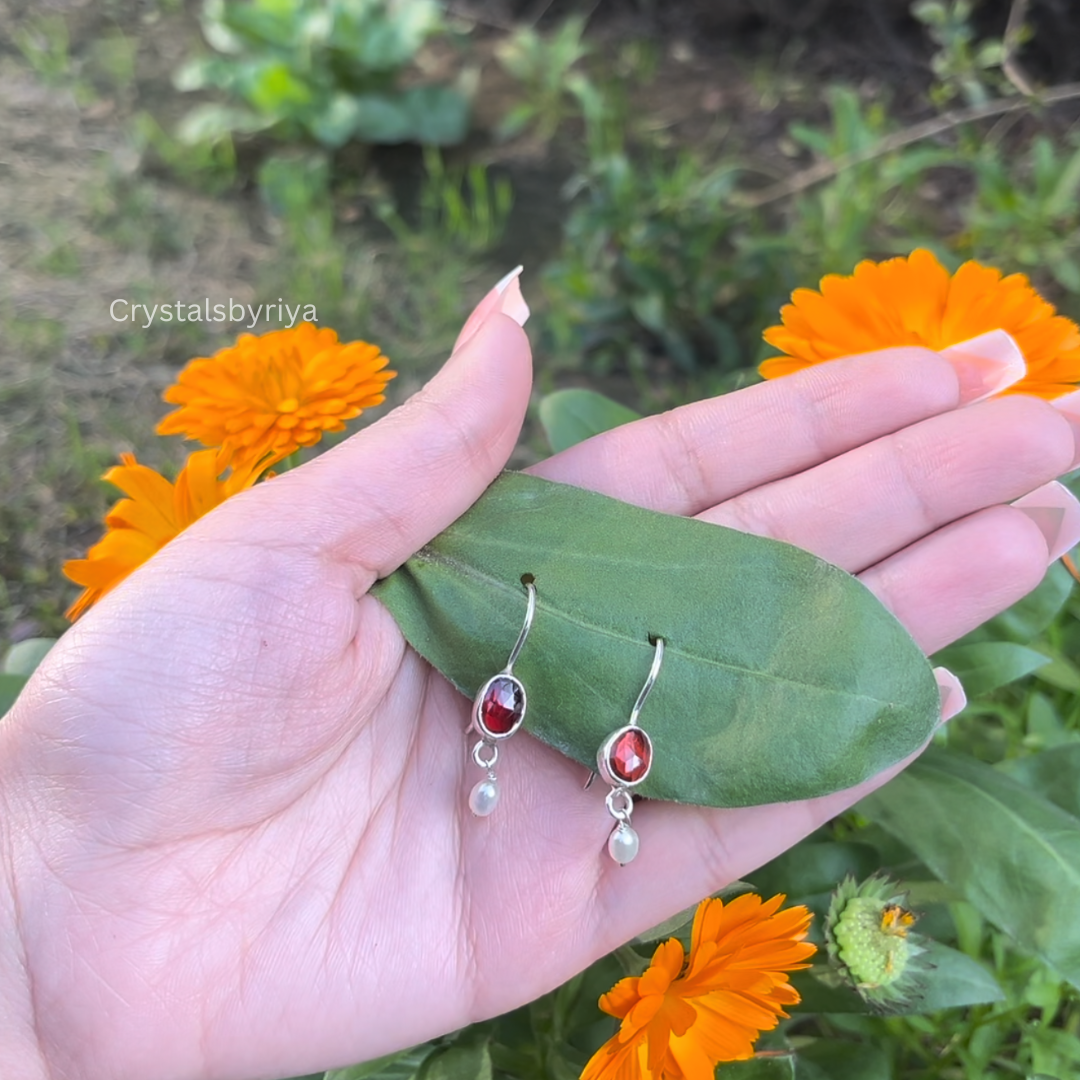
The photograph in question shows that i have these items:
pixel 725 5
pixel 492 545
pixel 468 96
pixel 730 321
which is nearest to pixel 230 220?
pixel 468 96

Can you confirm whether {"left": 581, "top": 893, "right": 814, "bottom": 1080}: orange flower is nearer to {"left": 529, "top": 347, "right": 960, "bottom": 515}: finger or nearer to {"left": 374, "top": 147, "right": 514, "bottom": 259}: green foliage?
{"left": 529, "top": 347, "right": 960, "bottom": 515}: finger

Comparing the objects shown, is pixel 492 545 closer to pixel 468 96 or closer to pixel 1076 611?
pixel 1076 611

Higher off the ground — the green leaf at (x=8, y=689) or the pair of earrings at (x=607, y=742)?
the pair of earrings at (x=607, y=742)

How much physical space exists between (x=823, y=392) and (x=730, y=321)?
3.52 ft

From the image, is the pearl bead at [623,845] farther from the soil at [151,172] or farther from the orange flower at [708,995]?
the soil at [151,172]

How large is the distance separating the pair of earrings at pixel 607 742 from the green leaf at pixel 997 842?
290 mm

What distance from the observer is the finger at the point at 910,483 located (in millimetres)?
994

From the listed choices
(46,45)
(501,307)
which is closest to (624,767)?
(501,307)

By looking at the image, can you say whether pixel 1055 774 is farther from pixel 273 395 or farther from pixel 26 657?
pixel 26 657

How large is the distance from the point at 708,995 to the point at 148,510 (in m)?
0.71

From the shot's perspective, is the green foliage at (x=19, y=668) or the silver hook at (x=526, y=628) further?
the green foliage at (x=19, y=668)

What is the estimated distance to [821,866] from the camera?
1.01m

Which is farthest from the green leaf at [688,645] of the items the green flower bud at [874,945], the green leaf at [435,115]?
the green leaf at [435,115]

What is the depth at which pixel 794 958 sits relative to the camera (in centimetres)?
78
